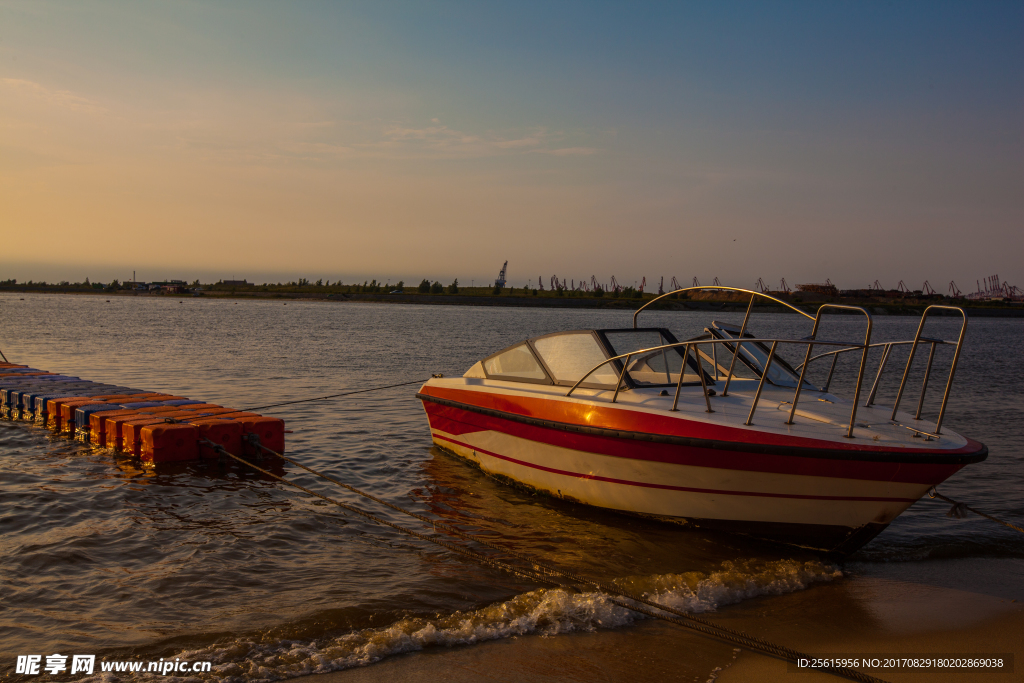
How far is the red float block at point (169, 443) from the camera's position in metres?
8.55

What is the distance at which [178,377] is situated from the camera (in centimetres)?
1764

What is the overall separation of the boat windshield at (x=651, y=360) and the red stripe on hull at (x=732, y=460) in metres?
0.94

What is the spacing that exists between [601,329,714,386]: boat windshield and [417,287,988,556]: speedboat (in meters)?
0.02

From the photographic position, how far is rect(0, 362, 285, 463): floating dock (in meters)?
8.70

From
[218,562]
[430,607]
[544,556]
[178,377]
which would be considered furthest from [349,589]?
[178,377]

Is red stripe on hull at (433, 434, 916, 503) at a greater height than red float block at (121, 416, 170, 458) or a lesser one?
greater

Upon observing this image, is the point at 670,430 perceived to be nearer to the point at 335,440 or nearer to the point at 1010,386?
the point at 335,440

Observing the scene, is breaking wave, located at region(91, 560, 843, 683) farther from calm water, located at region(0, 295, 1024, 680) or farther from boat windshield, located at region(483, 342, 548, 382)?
boat windshield, located at region(483, 342, 548, 382)

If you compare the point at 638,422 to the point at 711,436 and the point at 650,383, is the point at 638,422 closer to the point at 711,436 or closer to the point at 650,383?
the point at 711,436

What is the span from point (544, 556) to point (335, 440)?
18.7 ft

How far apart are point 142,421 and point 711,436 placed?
764 cm

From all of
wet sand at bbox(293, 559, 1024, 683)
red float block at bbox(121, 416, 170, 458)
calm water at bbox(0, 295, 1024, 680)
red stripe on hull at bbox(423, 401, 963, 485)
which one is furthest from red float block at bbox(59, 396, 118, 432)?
wet sand at bbox(293, 559, 1024, 683)

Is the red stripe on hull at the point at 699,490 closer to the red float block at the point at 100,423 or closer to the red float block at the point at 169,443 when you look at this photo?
the red float block at the point at 169,443

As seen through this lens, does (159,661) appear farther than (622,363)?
No
